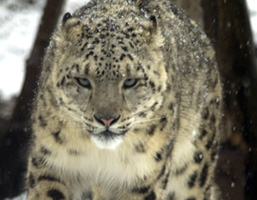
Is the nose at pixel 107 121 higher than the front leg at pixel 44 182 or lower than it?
higher

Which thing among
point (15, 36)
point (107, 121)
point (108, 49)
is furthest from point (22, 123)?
point (107, 121)

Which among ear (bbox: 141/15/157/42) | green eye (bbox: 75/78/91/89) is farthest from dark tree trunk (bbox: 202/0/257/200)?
green eye (bbox: 75/78/91/89)

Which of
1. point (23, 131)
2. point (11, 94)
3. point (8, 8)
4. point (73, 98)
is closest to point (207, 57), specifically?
point (73, 98)

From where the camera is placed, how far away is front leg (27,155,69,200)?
600 cm

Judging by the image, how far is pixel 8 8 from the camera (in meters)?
13.5

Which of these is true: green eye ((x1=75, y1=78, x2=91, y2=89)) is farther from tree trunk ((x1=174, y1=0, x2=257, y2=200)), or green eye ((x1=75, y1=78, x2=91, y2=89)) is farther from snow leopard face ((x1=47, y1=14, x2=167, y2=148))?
tree trunk ((x1=174, y1=0, x2=257, y2=200))

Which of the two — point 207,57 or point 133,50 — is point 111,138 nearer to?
point 133,50

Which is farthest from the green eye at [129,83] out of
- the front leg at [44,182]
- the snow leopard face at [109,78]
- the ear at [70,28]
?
the front leg at [44,182]

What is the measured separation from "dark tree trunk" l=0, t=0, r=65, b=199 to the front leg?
3.37 metres

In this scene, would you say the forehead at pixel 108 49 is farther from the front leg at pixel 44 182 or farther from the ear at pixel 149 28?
the front leg at pixel 44 182

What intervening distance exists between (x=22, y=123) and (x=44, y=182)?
12.2 ft

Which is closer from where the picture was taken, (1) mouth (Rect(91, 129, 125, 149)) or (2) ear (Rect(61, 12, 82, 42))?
(1) mouth (Rect(91, 129, 125, 149))

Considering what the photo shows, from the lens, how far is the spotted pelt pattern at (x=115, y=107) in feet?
17.7

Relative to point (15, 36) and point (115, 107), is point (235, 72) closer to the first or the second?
point (115, 107)
